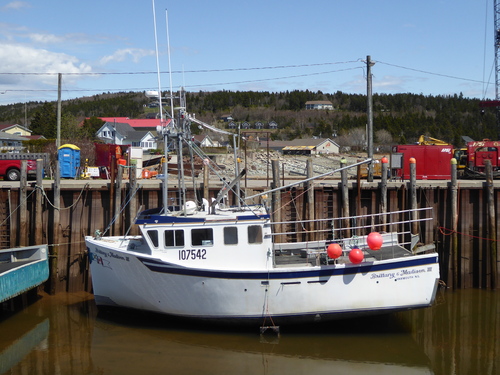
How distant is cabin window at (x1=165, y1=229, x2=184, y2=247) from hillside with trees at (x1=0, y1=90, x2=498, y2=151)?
35624mm

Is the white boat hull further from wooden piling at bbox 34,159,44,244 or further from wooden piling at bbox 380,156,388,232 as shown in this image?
wooden piling at bbox 34,159,44,244

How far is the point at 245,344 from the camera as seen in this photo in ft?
42.1

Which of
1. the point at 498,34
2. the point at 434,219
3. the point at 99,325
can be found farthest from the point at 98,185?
the point at 498,34

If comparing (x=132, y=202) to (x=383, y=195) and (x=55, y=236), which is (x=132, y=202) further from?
(x=383, y=195)

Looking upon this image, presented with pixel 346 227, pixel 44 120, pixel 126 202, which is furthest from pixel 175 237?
pixel 44 120

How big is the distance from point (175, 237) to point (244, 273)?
204 centimetres

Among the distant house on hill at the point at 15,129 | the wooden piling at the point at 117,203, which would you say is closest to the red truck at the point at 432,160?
the wooden piling at the point at 117,203

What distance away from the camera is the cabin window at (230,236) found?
43.5 feet

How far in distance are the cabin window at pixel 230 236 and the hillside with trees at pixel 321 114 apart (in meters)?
36.3

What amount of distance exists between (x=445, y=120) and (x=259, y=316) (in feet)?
238

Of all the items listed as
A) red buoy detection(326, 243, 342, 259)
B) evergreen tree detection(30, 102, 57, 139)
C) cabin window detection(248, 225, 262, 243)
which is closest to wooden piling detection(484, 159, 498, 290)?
red buoy detection(326, 243, 342, 259)

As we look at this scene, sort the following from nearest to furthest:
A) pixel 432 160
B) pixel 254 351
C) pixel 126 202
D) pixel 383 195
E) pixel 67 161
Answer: pixel 254 351
pixel 383 195
pixel 126 202
pixel 67 161
pixel 432 160

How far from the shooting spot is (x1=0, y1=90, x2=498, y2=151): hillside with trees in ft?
218

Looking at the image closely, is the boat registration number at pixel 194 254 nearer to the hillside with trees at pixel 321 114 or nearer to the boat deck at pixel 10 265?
the boat deck at pixel 10 265
